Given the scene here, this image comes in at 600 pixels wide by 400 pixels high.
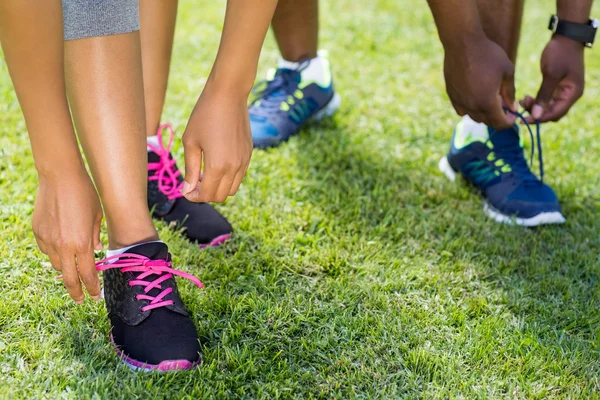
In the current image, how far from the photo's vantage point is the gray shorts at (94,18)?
1.13m

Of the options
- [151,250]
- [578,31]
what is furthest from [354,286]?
[578,31]

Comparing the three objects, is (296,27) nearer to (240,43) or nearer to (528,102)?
(528,102)

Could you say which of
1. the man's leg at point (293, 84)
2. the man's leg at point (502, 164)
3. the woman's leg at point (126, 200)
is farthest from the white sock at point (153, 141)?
the man's leg at point (502, 164)

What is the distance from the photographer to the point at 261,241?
63.6 inches

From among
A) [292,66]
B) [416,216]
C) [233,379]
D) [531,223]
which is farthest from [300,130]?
[233,379]

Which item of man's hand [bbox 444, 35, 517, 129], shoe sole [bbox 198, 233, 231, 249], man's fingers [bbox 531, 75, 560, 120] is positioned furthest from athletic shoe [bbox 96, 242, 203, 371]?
man's fingers [bbox 531, 75, 560, 120]

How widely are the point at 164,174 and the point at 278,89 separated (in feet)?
2.14

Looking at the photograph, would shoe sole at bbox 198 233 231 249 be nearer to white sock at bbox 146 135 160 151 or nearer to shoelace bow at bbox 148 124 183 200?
shoelace bow at bbox 148 124 183 200

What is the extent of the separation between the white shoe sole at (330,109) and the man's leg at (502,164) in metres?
0.46

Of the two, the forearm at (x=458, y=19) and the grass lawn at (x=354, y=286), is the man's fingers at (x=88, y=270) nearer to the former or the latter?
the grass lawn at (x=354, y=286)

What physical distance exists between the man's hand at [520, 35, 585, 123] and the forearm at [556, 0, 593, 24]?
0.06 meters

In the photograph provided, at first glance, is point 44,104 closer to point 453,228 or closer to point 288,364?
point 288,364

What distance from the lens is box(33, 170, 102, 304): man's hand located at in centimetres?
110

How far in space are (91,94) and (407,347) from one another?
0.75m
